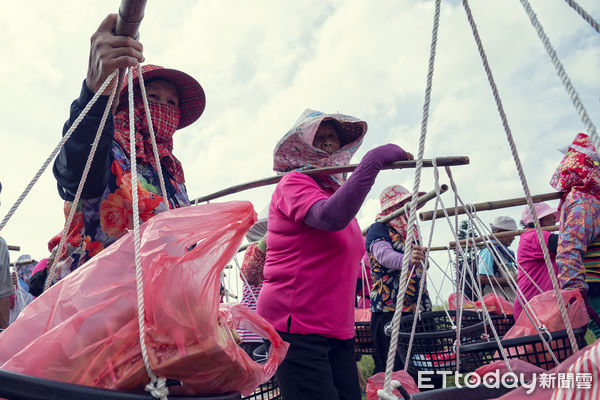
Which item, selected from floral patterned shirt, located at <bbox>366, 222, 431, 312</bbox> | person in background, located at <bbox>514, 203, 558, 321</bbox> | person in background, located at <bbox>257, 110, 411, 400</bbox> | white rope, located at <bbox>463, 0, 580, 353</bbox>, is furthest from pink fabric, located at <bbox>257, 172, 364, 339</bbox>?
person in background, located at <bbox>514, 203, 558, 321</bbox>

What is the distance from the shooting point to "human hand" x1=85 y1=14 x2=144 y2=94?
0.90 meters

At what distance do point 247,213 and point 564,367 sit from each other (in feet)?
1.92

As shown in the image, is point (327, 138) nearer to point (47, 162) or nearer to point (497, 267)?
point (47, 162)

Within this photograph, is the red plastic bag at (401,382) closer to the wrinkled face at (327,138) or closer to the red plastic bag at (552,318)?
the red plastic bag at (552,318)

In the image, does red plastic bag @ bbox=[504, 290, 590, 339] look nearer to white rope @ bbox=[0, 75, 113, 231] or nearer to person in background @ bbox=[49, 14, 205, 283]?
person in background @ bbox=[49, 14, 205, 283]

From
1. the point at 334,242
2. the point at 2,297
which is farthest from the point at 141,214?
the point at 2,297

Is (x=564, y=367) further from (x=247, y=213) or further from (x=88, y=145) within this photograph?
(x=88, y=145)

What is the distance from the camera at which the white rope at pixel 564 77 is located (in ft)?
2.02

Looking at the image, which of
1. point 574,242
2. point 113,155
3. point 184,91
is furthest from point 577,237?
point 113,155

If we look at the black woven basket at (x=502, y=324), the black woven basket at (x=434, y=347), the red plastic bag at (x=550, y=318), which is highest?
the red plastic bag at (x=550, y=318)

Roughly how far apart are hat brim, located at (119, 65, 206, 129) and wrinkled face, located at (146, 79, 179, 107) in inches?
0.7

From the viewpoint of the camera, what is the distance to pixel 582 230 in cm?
246

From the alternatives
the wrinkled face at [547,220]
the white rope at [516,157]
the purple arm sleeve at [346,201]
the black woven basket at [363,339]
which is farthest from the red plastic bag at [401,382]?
the wrinkled face at [547,220]

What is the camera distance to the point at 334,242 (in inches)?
62.2
